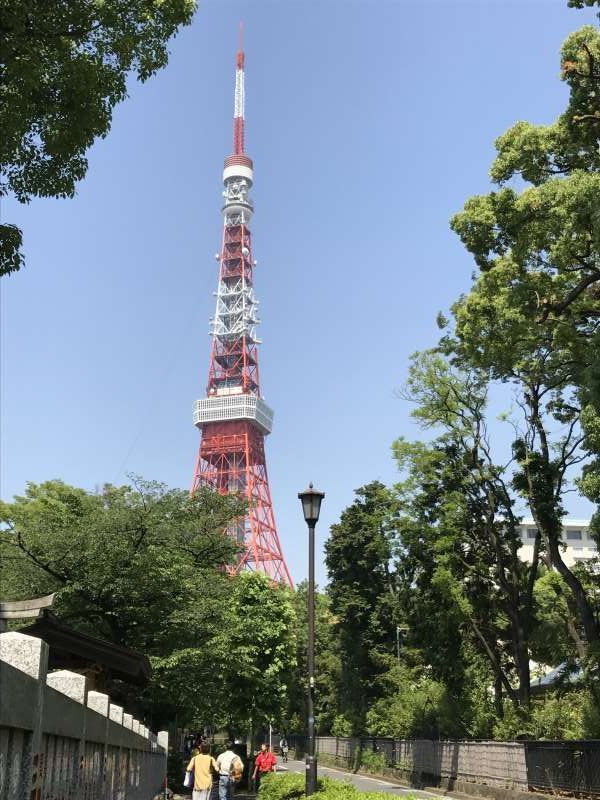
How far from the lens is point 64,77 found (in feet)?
28.5

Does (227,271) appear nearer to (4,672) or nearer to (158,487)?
(158,487)

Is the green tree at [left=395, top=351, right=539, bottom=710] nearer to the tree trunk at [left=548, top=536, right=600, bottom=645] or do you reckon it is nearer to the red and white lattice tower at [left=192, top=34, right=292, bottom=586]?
the tree trunk at [left=548, top=536, right=600, bottom=645]

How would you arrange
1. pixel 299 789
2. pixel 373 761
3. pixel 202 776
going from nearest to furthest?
pixel 202 776
pixel 299 789
pixel 373 761

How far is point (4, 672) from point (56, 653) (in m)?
7.82

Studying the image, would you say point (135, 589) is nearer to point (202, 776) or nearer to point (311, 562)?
point (202, 776)

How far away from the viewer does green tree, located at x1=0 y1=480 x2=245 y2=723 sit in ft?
67.3

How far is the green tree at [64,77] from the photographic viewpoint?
819 centimetres

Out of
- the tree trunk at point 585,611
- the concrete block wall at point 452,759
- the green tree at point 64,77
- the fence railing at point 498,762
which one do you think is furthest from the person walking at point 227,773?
the green tree at point 64,77

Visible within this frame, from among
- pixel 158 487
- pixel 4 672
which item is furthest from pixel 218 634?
pixel 4 672

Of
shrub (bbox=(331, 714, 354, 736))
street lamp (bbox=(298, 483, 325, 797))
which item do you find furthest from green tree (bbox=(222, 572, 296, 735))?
street lamp (bbox=(298, 483, 325, 797))

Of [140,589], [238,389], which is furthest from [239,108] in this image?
[140,589]

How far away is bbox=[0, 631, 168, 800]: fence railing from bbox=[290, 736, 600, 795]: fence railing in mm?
10509

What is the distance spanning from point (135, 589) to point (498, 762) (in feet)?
34.8

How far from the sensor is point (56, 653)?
1115 centimetres
